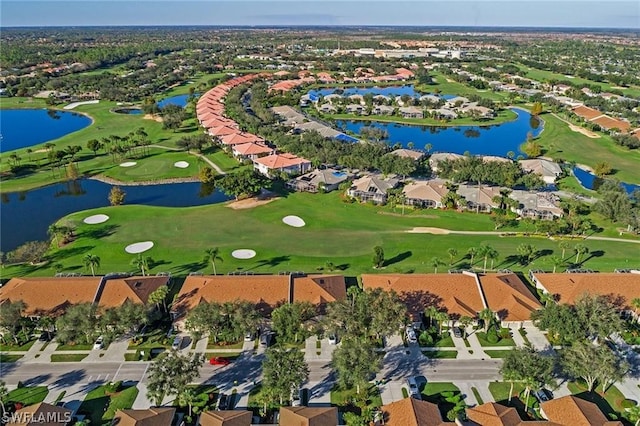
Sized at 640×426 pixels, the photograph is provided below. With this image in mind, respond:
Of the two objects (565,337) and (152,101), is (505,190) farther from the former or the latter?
(152,101)

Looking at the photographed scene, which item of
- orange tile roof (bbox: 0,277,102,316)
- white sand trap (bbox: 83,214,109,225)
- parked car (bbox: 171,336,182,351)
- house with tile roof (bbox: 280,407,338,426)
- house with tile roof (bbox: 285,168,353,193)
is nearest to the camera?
house with tile roof (bbox: 280,407,338,426)

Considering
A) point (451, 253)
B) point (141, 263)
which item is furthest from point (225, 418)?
point (451, 253)

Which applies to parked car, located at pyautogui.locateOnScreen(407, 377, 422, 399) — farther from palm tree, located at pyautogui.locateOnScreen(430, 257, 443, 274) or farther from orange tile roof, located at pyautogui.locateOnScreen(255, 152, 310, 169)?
orange tile roof, located at pyautogui.locateOnScreen(255, 152, 310, 169)

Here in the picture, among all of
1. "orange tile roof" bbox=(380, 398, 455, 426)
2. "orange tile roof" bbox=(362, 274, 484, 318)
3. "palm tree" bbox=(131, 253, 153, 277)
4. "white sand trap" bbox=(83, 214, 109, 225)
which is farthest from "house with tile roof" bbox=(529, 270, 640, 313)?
"white sand trap" bbox=(83, 214, 109, 225)

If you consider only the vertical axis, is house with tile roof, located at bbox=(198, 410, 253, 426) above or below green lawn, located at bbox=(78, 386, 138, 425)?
above

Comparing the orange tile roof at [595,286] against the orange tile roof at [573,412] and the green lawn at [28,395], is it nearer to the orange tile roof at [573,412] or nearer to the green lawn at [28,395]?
the orange tile roof at [573,412]

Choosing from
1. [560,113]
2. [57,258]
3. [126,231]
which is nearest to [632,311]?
[126,231]

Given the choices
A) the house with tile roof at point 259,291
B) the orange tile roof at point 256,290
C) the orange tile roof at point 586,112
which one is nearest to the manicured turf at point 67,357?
the house with tile roof at point 259,291
